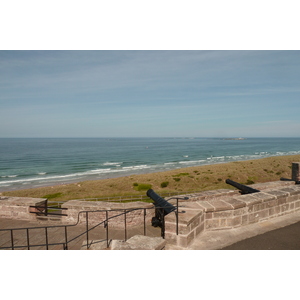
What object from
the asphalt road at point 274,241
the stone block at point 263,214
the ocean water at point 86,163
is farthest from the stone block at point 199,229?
the ocean water at point 86,163

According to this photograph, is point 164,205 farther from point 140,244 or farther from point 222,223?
point 140,244

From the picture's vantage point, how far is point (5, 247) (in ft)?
17.3

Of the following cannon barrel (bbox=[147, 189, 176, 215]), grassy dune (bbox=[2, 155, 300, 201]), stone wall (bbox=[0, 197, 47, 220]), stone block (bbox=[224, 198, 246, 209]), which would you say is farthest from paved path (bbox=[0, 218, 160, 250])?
grassy dune (bbox=[2, 155, 300, 201])

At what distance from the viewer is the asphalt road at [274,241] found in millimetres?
3910

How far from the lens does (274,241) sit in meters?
4.13

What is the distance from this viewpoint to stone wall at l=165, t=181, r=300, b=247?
4078mm

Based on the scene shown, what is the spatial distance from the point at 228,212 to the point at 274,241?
99 centimetres

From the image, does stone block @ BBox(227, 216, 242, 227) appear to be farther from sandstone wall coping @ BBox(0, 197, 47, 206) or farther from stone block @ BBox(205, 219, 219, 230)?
sandstone wall coping @ BBox(0, 197, 47, 206)

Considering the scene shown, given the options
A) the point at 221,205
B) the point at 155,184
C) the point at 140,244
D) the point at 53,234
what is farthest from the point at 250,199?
the point at 155,184

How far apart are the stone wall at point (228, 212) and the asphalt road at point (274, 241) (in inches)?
23.1

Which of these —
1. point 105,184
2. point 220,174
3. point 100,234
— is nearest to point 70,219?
point 100,234

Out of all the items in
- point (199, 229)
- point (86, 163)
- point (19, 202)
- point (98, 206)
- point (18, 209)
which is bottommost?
point (86, 163)

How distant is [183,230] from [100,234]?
3376 millimetres

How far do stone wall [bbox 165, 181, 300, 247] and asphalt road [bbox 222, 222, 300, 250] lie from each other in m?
0.59
